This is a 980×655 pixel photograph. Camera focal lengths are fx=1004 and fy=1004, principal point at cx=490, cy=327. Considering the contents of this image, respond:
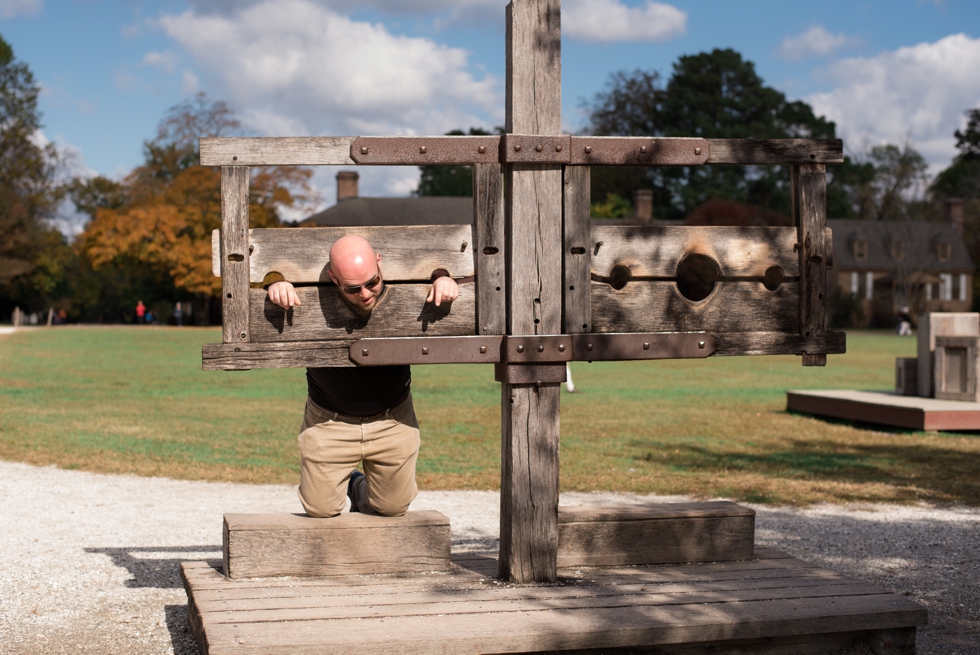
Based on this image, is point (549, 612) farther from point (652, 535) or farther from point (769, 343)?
point (769, 343)

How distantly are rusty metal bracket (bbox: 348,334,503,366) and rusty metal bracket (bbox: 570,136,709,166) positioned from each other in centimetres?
89

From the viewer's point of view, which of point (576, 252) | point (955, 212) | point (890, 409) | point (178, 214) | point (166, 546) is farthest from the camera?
point (955, 212)

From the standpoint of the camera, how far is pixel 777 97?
2899 inches

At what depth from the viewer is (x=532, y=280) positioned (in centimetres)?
442

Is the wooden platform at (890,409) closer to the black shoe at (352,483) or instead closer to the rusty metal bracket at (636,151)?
the rusty metal bracket at (636,151)

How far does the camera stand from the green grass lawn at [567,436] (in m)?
9.55

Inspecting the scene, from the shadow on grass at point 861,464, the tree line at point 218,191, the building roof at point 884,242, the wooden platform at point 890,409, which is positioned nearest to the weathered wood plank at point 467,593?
the shadow on grass at point 861,464

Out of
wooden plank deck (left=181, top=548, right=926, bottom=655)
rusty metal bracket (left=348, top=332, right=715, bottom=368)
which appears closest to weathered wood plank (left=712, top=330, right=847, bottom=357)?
rusty metal bracket (left=348, top=332, right=715, bottom=368)

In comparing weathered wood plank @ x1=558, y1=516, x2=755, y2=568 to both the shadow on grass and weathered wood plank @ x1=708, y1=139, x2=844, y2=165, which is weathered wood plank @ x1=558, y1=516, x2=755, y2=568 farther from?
the shadow on grass

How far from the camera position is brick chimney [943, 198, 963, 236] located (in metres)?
74.4

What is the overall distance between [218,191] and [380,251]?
57365mm

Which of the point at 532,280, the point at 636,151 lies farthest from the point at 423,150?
the point at 636,151

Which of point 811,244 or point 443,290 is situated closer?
point 443,290

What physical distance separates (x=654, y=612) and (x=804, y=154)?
2231 millimetres
